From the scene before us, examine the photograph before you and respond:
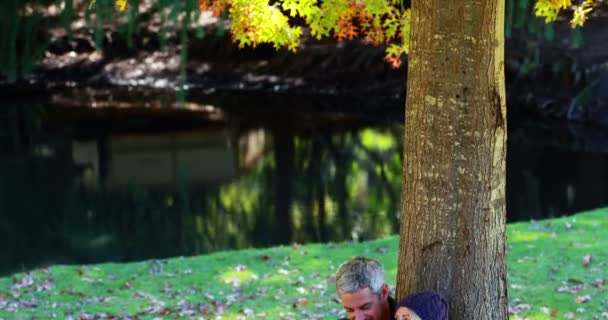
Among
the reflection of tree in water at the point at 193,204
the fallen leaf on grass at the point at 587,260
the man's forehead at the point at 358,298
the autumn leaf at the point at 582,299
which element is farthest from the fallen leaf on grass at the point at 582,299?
the reflection of tree in water at the point at 193,204

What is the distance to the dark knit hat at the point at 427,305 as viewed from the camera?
12.6 ft

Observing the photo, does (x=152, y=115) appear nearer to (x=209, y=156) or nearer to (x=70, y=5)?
(x=209, y=156)

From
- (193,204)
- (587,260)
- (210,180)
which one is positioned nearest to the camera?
(587,260)

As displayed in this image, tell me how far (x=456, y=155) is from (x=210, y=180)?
1146 centimetres

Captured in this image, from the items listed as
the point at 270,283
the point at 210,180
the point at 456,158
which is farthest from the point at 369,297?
the point at 210,180

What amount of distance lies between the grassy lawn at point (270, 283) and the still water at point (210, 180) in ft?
8.35

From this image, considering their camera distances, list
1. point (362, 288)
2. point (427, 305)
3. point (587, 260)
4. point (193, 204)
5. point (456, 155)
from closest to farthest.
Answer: point (362, 288) → point (427, 305) → point (456, 155) → point (587, 260) → point (193, 204)

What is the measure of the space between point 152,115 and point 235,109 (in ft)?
6.11

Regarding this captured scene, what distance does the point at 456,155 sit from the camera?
406 centimetres

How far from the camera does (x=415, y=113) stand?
416 centimetres

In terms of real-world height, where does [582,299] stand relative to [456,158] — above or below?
below

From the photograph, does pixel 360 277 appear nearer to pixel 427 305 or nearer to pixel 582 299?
pixel 427 305

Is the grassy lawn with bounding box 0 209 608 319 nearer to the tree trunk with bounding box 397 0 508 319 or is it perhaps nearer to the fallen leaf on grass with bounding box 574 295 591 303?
the fallen leaf on grass with bounding box 574 295 591 303

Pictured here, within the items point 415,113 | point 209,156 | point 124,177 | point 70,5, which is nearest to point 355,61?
point 209,156
